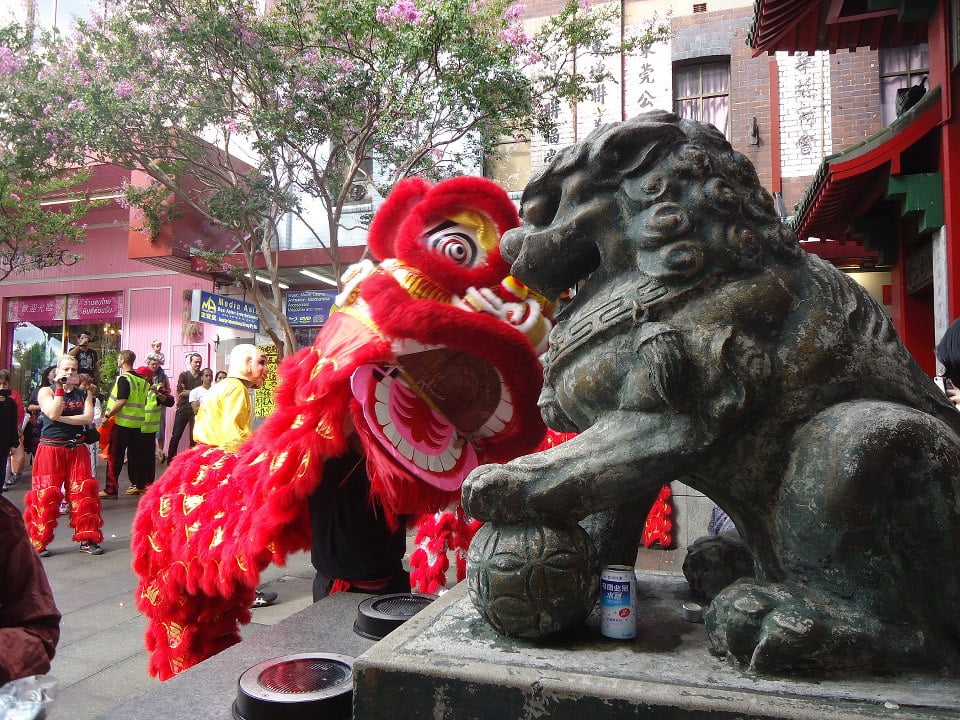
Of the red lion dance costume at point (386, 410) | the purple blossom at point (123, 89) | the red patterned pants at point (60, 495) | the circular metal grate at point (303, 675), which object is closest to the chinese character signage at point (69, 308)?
the purple blossom at point (123, 89)

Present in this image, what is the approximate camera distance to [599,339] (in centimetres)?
97

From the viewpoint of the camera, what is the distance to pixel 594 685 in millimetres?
795

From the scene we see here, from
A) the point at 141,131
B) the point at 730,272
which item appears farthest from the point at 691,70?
the point at 730,272

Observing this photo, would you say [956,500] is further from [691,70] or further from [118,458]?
[691,70]

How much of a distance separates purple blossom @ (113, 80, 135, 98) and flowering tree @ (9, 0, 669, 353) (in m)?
0.01

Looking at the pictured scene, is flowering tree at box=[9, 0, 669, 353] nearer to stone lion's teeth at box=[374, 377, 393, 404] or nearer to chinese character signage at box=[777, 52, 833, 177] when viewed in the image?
chinese character signage at box=[777, 52, 833, 177]

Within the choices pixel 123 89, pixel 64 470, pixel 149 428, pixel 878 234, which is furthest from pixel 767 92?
pixel 64 470

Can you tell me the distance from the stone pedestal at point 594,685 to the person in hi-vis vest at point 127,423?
6811 mm

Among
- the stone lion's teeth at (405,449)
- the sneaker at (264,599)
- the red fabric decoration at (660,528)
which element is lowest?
the sneaker at (264,599)

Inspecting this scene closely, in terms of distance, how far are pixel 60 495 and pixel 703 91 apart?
8.31 meters

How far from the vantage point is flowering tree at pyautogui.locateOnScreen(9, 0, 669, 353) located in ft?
20.6

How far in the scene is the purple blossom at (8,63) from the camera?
759 cm

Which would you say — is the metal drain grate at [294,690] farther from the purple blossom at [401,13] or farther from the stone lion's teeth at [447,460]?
the purple blossom at [401,13]

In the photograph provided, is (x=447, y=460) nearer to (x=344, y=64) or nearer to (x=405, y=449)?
(x=405, y=449)
